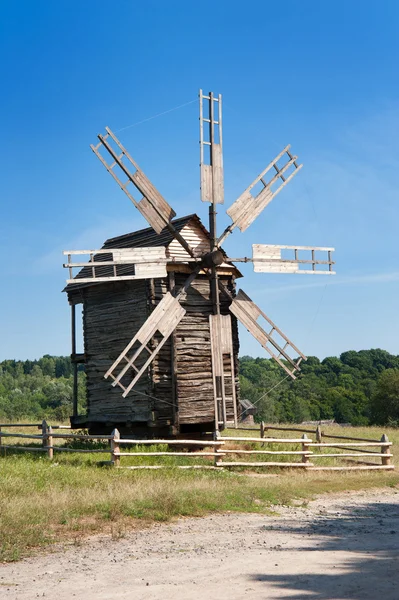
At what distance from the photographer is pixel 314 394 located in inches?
3322

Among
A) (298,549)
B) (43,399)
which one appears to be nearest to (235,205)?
(298,549)

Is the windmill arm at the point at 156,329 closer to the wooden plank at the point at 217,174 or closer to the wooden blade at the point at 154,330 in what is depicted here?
the wooden blade at the point at 154,330

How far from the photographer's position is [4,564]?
9602mm

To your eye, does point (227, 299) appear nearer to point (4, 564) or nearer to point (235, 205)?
point (235, 205)

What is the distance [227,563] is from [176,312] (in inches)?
494

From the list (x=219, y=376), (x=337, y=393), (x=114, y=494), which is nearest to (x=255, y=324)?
(x=219, y=376)

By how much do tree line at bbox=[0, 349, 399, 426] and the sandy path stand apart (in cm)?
3378

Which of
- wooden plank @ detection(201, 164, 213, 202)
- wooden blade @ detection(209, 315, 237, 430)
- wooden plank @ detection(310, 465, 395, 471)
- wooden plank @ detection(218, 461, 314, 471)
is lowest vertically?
wooden plank @ detection(310, 465, 395, 471)

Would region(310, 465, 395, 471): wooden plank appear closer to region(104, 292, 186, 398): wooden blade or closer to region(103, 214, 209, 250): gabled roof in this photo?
region(104, 292, 186, 398): wooden blade

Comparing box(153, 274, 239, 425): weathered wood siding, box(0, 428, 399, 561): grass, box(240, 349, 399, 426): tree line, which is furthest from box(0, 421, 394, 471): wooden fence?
box(240, 349, 399, 426): tree line

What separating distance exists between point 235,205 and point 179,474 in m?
8.83

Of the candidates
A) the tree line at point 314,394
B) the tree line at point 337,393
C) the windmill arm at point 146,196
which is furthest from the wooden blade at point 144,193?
the tree line at point 337,393

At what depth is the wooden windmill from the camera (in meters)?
21.3

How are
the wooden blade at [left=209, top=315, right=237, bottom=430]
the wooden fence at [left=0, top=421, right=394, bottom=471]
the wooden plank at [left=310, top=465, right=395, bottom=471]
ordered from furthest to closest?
the wooden blade at [left=209, top=315, right=237, bottom=430] → the wooden plank at [left=310, top=465, right=395, bottom=471] → the wooden fence at [left=0, top=421, right=394, bottom=471]
